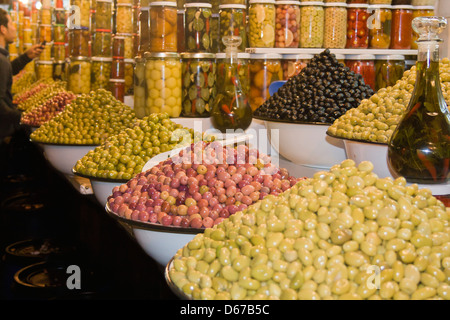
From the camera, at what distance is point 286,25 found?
3029 mm

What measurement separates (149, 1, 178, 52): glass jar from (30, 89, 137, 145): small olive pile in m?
0.40

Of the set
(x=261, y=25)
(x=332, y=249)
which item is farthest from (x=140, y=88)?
(x=332, y=249)

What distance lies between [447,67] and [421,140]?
0.51 m

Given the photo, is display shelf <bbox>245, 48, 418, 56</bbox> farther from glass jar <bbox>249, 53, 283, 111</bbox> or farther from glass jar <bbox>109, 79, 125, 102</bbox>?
glass jar <bbox>109, 79, 125, 102</bbox>

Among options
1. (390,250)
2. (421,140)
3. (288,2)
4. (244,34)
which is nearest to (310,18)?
(288,2)

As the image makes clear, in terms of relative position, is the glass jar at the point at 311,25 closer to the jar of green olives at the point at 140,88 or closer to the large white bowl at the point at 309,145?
the jar of green olives at the point at 140,88

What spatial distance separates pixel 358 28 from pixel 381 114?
1667 millimetres

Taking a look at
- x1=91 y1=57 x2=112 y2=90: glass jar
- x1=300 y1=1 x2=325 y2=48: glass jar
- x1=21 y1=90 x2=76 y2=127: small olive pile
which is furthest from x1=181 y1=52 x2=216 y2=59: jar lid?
x1=91 y1=57 x2=112 y2=90: glass jar

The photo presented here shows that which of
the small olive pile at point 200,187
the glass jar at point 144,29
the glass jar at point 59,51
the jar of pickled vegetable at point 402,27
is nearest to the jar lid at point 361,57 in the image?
the jar of pickled vegetable at point 402,27

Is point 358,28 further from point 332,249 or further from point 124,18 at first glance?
point 332,249

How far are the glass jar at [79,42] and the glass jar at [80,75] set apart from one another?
0.09 metres

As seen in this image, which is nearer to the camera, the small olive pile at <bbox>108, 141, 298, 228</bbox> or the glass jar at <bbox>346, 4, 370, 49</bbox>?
the small olive pile at <bbox>108, 141, 298, 228</bbox>

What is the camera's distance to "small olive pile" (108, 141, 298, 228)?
142 cm
